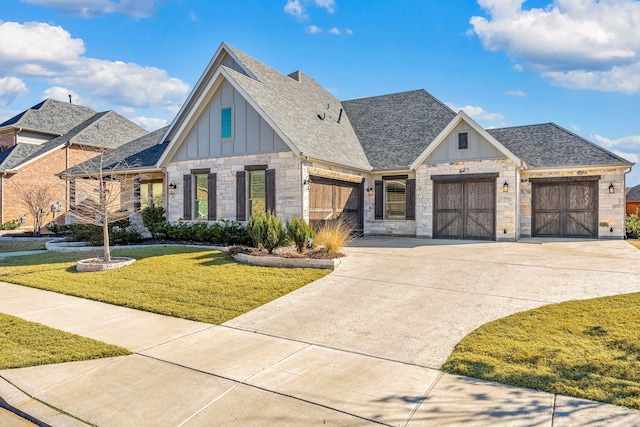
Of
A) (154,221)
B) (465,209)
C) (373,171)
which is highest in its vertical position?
(373,171)

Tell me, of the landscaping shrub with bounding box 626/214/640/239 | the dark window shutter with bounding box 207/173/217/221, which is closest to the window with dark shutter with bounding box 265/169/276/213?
the dark window shutter with bounding box 207/173/217/221

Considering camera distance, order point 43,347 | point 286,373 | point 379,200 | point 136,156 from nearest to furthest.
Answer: point 286,373, point 43,347, point 379,200, point 136,156

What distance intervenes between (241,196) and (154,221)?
4.37 m

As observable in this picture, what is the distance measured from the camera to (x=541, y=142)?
701 inches

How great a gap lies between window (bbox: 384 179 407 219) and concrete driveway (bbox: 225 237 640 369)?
6.10 meters

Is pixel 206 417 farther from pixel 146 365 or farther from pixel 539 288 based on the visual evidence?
pixel 539 288

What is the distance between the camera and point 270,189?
14.0 meters

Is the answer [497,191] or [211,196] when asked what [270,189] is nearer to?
[211,196]

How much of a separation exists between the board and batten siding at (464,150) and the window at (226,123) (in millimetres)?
7883

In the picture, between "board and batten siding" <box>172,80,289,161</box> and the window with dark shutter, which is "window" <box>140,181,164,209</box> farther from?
the window with dark shutter

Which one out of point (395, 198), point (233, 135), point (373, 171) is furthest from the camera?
point (395, 198)

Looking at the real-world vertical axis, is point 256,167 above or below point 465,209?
above

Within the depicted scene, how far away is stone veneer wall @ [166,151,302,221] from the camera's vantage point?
13.5 metres

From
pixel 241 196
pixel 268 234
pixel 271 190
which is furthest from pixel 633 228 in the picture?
pixel 241 196
